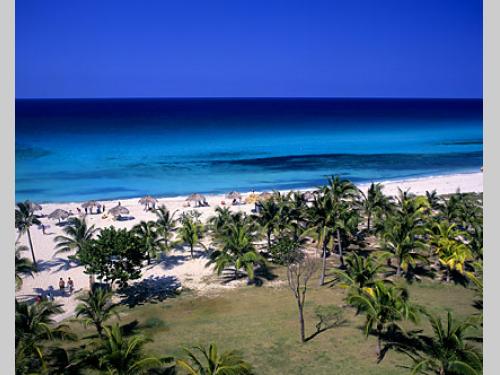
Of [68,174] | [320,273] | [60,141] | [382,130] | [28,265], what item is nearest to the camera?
[28,265]

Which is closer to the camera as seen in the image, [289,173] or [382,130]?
[289,173]

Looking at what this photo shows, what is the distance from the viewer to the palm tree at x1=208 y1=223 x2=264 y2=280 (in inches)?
1137

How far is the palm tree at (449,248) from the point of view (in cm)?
2770

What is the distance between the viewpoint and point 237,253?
29594mm

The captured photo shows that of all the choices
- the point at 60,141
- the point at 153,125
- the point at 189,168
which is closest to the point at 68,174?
the point at 189,168

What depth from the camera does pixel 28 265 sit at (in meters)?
25.3

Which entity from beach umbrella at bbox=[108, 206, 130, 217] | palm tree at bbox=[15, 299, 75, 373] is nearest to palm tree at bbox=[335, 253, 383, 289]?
palm tree at bbox=[15, 299, 75, 373]

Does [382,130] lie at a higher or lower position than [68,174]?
higher

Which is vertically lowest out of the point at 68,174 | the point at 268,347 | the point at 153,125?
the point at 268,347

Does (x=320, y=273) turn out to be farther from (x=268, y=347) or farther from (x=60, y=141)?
(x=60, y=141)

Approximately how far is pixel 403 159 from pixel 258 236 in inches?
Answer: 2349

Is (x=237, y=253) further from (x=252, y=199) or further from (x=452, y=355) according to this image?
(x=252, y=199)

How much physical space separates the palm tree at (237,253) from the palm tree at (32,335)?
11007 mm

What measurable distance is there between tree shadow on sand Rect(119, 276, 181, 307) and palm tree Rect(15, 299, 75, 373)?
750 centimetres
